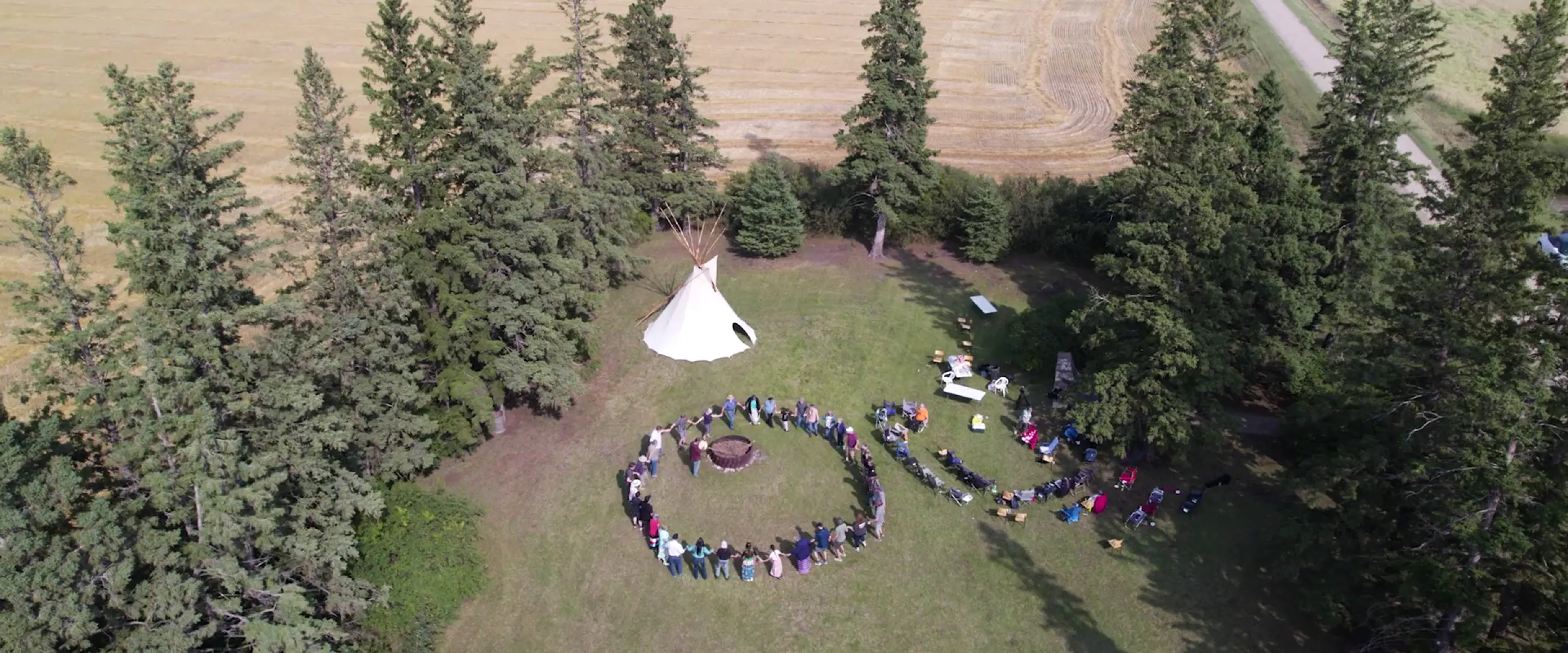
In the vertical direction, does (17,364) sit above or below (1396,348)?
below

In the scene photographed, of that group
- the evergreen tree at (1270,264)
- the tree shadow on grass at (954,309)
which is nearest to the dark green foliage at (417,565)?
the tree shadow on grass at (954,309)

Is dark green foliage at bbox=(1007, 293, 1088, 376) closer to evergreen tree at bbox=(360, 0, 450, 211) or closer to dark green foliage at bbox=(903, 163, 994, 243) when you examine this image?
dark green foliage at bbox=(903, 163, 994, 243)

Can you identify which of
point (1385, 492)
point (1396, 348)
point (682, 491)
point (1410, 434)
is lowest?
point (682, 491)

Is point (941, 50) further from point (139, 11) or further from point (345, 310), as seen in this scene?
point (139, 11)

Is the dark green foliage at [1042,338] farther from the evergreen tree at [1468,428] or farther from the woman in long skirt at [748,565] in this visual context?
the woman in long skirt at [748,565]

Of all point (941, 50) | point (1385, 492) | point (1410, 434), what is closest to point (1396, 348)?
point (1410, 434)

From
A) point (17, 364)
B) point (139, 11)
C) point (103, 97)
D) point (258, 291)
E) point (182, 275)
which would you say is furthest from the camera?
point (139, 11)

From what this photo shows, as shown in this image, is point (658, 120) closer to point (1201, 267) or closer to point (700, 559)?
point (700, 559)
